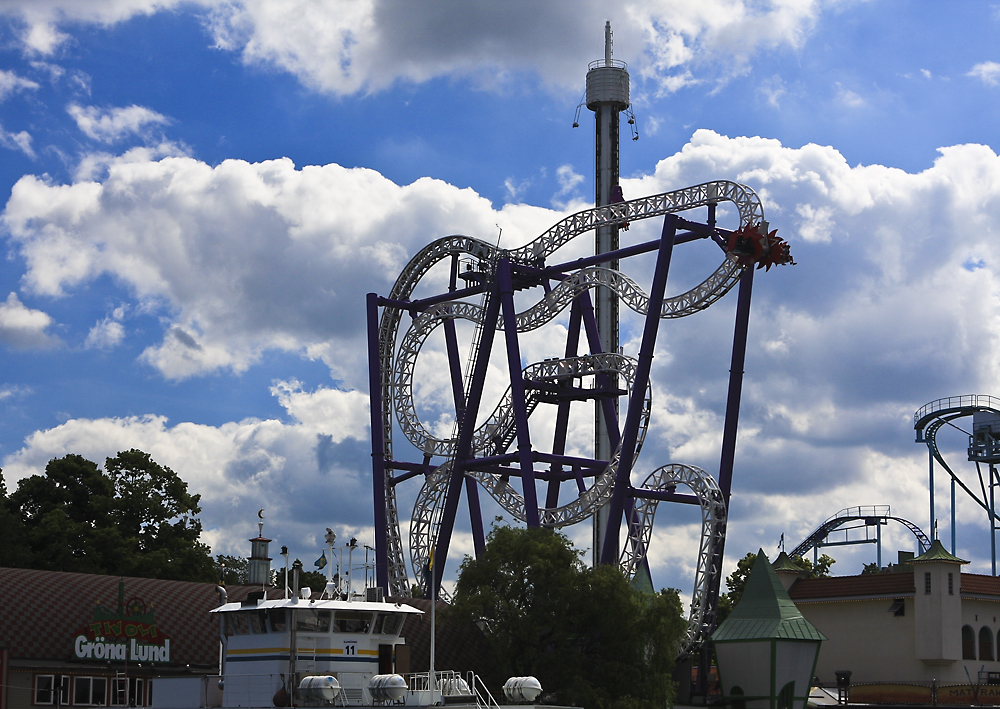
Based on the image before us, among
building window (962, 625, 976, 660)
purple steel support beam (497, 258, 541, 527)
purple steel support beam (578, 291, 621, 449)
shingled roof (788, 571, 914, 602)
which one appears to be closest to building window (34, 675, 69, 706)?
purple steel support beam (497, 258, 541, 527)

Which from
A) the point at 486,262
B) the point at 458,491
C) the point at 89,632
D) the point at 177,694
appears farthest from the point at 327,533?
the point at 486,262

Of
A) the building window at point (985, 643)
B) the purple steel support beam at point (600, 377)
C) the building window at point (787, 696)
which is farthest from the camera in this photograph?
the building window at point (985, 643)

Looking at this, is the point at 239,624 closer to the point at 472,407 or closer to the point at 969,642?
the point at 472,407

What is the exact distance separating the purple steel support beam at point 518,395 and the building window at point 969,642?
19.8m

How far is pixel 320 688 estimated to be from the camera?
100 ft

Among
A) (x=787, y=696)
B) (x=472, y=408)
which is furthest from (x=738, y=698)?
(x=472, y=408)

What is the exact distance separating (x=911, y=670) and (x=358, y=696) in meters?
31.5

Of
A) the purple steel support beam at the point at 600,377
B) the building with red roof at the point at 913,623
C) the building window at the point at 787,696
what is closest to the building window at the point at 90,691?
the purple steel support beam at the point at 600,377

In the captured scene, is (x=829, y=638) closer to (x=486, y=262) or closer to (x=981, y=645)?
(x=981, y=645)

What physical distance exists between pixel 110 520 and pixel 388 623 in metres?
34.0

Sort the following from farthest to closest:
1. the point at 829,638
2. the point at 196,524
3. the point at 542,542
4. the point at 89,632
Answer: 1. the point at 196,524
2. the point at 829,638
3. the point at 542,542
4. the point at 89,632

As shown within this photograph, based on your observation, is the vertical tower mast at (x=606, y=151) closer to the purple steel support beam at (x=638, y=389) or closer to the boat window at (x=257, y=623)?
the purple steel support beam at (x=638, y=389)

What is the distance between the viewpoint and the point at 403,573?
6012 cm

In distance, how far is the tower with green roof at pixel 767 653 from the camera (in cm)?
4609
